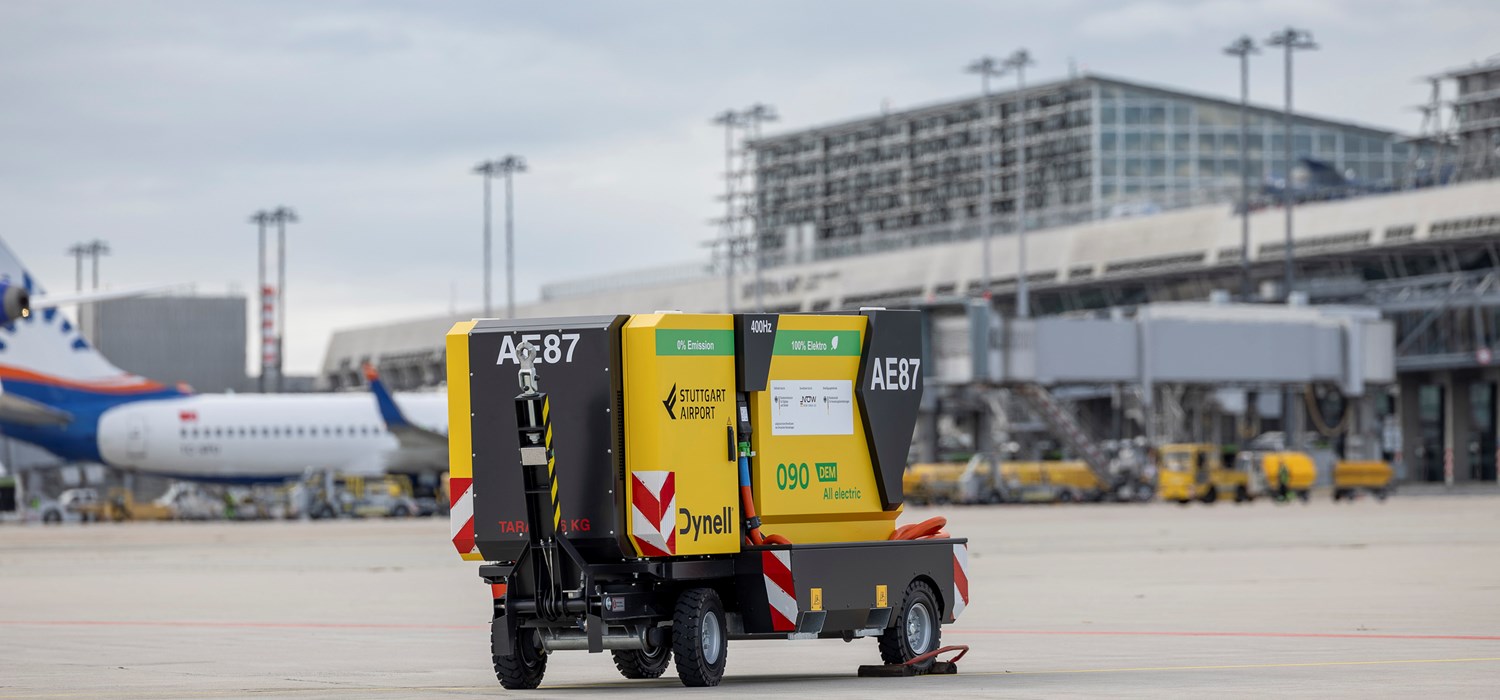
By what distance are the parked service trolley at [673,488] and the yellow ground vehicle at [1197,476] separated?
6026 centimetres

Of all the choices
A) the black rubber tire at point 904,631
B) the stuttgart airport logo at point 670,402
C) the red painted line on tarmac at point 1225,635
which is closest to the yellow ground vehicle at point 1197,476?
the red painted line on tarmac at point 1225,635

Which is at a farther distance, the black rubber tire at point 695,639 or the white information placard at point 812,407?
the white information placard at point 812,407

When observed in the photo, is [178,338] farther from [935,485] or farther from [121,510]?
[935,485]

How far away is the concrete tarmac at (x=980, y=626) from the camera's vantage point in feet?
47.7

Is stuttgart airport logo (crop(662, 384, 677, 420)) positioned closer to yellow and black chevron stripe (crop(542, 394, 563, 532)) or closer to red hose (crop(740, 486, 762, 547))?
yellow and black chevron stripe (crop(542, 394, 563, 532))

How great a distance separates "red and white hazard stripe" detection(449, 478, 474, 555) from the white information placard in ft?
7.50

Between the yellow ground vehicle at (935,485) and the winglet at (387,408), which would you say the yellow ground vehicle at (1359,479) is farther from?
the winglet at (387,408)

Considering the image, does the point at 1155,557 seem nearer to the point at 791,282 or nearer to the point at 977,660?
the point at 977,660

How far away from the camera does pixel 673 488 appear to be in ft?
46.3

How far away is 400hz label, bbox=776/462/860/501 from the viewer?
15.3 m

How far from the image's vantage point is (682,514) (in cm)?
1419

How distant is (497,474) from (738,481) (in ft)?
5.74

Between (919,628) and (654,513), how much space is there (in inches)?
116

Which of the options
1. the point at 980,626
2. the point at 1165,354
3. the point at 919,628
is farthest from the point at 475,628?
the point at 1165,354
